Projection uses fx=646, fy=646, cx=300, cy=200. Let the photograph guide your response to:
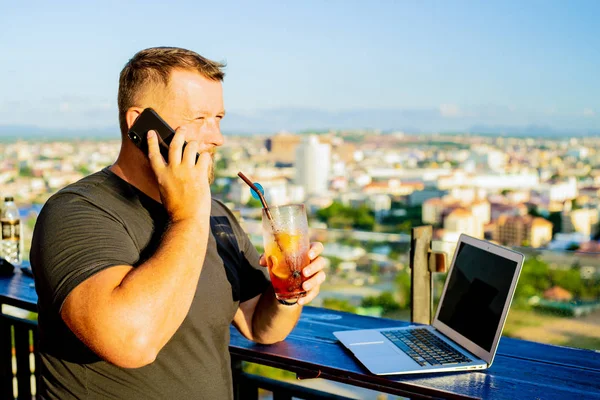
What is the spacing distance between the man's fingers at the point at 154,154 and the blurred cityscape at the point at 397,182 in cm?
869

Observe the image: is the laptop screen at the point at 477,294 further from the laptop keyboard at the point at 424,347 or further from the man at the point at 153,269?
the man at the point at 153,269

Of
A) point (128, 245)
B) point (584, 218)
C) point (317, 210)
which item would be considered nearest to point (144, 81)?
point (128, 245)

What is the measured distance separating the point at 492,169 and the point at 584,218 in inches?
554

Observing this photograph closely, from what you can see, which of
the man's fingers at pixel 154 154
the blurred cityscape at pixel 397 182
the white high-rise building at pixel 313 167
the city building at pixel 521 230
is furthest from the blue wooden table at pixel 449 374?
the white high-rise building at pixel 313 167

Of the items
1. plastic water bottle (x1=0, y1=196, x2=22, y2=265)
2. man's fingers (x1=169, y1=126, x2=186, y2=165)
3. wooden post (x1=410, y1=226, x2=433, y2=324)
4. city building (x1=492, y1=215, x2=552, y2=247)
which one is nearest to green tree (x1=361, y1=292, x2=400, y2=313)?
plastic water bottle (x1=0, y1=196, x2=22, y2=265)

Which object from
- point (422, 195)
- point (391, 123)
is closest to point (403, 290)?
point (422, 195)

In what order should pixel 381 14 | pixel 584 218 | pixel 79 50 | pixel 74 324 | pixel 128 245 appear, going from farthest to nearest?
pixel 381 14 < pixel 79 50 < pixel 584 218 < pixel 128 245 < pixel 74 324

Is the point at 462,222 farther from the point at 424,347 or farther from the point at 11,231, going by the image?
the point at 424,347

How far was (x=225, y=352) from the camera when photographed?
1.49 metres

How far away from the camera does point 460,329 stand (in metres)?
1.59

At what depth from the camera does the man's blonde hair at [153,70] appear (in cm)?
143

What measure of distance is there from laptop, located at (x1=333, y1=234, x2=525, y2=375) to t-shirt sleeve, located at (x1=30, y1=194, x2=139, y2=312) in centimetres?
61

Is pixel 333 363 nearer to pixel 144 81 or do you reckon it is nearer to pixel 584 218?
pixel 144 81

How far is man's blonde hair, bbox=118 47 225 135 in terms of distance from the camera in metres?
1.43
